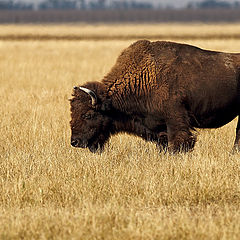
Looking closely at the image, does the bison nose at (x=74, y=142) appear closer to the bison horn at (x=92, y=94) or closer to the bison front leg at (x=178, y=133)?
the bison horn at (x=92, y=94)

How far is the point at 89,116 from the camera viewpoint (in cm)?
867

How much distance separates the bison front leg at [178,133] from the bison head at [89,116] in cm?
105

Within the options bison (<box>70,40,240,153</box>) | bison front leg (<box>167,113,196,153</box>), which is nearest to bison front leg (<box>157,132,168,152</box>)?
bison (<box>70,40,240,153</box>)

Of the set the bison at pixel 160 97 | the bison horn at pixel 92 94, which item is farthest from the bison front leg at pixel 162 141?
the bison horn at pixel 92 94

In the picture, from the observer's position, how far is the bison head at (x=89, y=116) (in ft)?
28.2

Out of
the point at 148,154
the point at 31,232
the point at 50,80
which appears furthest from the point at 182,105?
the point at 50,80

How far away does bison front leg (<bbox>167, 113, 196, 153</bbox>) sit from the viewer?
8484 mm

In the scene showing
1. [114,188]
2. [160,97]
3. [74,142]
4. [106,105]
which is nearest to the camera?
[114,188]

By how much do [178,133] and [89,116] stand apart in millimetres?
1438

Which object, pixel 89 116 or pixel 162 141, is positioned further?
pixel 162 141

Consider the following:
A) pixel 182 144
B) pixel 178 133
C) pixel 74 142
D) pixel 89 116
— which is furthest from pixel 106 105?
pixel 182 144

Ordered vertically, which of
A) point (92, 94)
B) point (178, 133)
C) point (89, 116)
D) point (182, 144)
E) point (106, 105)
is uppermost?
point (92, 94)

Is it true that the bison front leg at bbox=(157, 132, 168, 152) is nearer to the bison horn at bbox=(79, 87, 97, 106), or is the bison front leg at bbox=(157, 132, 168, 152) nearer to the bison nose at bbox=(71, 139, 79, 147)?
the bison horn at bbox=(79, 87, 97, 106)

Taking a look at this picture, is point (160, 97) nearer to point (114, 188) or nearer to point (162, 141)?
point (162, 141)
